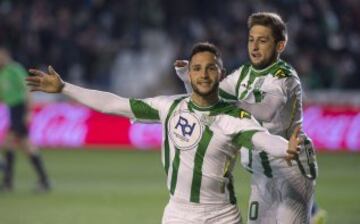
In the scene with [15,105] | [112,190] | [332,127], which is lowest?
[112,190]

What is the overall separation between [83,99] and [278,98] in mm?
1406

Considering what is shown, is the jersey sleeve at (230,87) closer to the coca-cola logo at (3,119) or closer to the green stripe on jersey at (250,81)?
the green stripe on jersey at (250,81)

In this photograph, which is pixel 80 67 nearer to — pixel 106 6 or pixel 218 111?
pixel 106 6

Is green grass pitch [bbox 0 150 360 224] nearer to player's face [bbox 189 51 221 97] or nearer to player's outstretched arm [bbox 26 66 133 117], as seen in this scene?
player's outstretched arm [bbox 26 66 133 117]

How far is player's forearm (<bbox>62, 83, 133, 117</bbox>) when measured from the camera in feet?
21.8

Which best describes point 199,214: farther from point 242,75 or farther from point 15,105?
point 15,105

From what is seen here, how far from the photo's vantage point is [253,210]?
731cm

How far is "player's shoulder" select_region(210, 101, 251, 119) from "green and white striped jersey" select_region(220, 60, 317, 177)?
51cm

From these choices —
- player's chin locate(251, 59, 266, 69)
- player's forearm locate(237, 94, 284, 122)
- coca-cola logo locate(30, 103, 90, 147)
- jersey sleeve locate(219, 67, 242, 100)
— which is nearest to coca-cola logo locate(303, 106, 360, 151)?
coca-cola logo locate(30, 103, 90, 147)

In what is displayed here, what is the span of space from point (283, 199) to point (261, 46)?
1144 mm

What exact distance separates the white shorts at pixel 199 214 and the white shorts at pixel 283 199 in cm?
81

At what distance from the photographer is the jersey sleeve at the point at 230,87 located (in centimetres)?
742

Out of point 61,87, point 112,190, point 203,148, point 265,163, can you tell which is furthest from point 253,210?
point 112,190

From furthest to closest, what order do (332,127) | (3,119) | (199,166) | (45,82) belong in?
(3,119) → (332,127) → (45,82) → (199,166)
